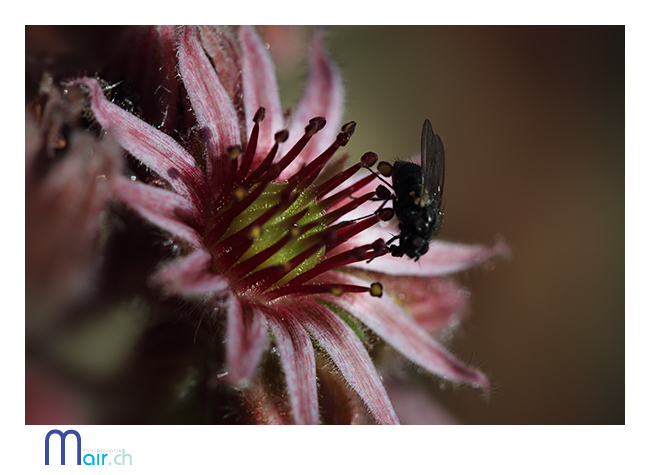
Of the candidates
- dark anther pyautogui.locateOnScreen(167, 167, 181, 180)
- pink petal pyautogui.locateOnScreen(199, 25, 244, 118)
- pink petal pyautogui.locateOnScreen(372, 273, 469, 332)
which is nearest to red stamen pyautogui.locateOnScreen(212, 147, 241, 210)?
dark anther pyautogui.locateOnScreen(167, 167, 181, 180)

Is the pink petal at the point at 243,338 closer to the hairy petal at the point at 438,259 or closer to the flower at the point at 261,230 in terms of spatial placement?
the flower at the point at 261,230

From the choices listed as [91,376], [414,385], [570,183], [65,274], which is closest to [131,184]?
[65,274]

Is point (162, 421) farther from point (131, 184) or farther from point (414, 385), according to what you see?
point (414, 385)

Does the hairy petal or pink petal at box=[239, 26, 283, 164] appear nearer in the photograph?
pink petal at box=[239, 26, 283, 164]

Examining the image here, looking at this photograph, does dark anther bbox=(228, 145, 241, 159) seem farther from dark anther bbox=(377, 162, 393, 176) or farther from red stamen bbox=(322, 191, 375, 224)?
dark anther bbox=(377, 162, 393, 176)

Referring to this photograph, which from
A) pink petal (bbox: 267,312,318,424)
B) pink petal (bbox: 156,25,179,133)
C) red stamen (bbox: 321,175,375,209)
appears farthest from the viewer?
red stamen (bbox: 321,175,375,209)

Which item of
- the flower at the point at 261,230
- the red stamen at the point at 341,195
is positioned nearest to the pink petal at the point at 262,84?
the flower at the point at 261,230

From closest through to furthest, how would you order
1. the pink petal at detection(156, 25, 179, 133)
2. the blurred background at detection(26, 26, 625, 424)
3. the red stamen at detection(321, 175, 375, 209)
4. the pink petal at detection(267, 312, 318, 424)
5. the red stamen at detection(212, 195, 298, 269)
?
the pink petal at detection(267, 312, 318, 424), the red stamen at detection(212, 195, 298, 269), the pink petal at detection(156, 25, 179, 133), the red stamen at detection(321, 175, 375, 209), the blurred background at detection(26, 26, 625, 424)
